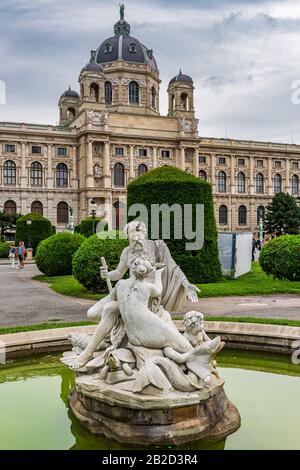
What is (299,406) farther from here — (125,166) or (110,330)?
(125,166)

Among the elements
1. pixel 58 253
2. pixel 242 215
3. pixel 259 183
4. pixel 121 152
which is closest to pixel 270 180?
pixel 259 183

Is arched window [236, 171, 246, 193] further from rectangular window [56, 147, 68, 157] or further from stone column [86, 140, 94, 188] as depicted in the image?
rectangular window [56, 147, 68, 157]

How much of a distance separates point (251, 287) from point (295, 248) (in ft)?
6.92

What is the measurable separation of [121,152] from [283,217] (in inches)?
720

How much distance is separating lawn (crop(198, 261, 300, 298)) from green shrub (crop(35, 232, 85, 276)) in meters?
6.11

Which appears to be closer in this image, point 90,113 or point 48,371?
point 48,371

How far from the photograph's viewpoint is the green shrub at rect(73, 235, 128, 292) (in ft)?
43.0

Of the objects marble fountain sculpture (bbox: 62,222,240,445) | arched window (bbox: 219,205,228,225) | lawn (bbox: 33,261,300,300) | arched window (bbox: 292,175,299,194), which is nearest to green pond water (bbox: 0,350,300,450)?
marble fountain sculpture (bbox: 62,222,240,445)

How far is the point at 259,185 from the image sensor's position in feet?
200

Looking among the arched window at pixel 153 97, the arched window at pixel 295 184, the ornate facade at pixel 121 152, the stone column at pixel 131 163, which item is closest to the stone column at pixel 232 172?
the ornate facade at pixel 121 152

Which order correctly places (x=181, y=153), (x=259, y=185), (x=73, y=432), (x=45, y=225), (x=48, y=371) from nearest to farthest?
(x=73, y=432) → (x=48, y=371) → (x=45, y=225) → (x=181, y=153) → (x=259, y=185)

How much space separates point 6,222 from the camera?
41219 mm

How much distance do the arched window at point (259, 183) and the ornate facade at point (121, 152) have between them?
125 millimetres
